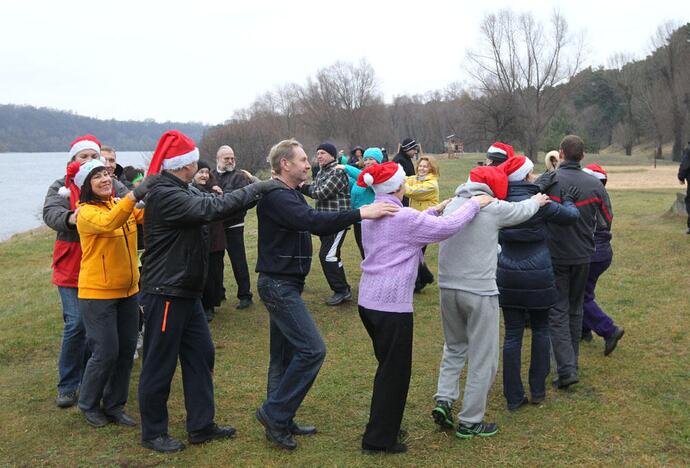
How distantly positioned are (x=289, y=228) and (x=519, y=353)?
7.16ft

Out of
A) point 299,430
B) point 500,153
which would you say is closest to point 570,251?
point 500,153

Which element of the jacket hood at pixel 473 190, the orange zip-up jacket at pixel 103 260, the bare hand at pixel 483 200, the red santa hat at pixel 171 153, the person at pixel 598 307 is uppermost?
the red santa hat at pixel 171 153

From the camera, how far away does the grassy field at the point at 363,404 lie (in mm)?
4184

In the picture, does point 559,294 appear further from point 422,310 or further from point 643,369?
point 422,310

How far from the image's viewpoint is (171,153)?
13.5 ft

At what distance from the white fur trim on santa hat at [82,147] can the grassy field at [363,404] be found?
2.16 m

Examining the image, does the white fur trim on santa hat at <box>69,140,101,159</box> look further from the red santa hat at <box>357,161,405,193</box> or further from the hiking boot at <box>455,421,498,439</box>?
the hiking boot at <box>455,421,498,439</box>

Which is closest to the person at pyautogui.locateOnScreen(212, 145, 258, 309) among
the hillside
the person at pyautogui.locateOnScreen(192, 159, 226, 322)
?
the person at pyautogui.locateOnScreen(192, 159, 226, 322)

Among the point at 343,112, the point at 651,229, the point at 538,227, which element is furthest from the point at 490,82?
the point at 538,227

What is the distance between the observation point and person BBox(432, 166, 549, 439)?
14.2ft

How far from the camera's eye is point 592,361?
19.7 feet

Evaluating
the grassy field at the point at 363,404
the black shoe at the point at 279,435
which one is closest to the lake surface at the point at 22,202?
the grassy field at the point at 363,404

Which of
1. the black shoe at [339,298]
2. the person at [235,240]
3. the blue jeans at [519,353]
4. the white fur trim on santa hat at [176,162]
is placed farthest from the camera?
the black shoe at [339,298]

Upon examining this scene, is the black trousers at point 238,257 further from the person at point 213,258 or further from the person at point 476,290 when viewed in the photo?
the person at point 476,290
